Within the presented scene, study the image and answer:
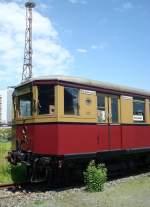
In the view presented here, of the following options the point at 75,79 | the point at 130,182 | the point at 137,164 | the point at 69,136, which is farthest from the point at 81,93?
the point at 137,164

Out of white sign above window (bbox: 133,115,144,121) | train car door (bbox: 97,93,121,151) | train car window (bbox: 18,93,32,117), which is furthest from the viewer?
white sign above window (bbox: 133,115,144,121)

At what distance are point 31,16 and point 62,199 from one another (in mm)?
36920

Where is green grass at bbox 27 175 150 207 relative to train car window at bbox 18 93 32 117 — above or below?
below

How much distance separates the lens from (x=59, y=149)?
37.3ft

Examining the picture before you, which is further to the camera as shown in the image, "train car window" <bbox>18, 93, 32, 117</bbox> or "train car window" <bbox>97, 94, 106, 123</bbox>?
"train car window" <bbox>97, 94, 106, 123</bbox>

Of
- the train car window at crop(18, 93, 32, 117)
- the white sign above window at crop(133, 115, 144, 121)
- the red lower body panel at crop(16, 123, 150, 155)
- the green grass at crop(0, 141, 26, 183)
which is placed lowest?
the green grass at crop(0, 141, 26, 183)

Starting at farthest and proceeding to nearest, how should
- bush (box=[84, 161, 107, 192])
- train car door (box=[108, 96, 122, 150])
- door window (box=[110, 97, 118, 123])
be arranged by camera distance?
door window (box=[110, 97, 118, 123]) → train car door (box=[108, 96, 122, 150]) → bush (box=[84, 161, 107, 192])

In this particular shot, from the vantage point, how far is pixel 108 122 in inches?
530

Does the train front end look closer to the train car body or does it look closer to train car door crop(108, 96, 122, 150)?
the train car body

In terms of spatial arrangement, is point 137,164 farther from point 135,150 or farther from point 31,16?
point 31,16

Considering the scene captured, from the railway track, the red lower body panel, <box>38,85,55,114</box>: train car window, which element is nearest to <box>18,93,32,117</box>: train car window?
the red lower body panel

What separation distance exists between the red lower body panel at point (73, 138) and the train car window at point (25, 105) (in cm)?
50

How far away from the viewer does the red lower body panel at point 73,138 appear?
37.7 feet

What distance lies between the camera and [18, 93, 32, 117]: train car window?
1265 centimetres
